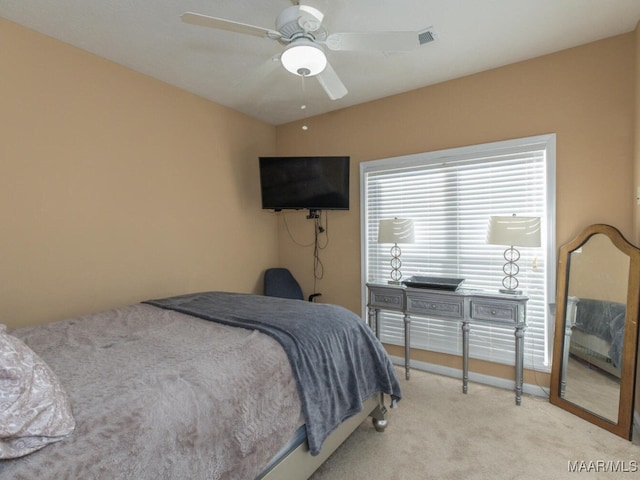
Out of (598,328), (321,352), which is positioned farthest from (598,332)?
(321,352)

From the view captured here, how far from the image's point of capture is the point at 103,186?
261cm

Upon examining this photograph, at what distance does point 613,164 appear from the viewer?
2.39m

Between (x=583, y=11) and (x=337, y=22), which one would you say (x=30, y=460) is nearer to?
(x=337, y=22)

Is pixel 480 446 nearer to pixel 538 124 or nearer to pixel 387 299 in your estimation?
pixel 387 299

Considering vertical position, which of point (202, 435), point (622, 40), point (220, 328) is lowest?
point (202, 435)

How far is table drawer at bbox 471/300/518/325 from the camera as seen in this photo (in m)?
2.51

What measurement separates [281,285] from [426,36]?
2871 mm

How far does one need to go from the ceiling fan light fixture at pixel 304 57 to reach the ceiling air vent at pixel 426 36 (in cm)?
50

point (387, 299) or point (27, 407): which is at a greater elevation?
point (27, 407)

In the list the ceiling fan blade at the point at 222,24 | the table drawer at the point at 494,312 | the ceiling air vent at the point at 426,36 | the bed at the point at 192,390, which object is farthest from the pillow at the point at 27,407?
the table drawer at the point at 494,312

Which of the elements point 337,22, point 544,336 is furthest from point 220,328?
point 544,336

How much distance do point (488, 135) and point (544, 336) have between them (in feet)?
5.74

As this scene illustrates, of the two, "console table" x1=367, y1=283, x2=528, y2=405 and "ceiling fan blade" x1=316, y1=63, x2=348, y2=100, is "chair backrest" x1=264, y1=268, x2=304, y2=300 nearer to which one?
"console table" x1=367, y1=283, x2=528, y2=405

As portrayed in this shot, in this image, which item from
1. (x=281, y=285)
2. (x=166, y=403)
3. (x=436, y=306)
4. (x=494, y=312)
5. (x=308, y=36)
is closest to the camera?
(x=166, y=403)
